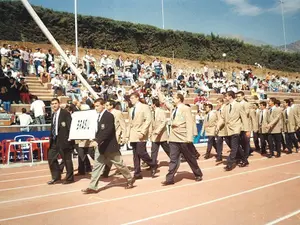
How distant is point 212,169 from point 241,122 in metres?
1.56

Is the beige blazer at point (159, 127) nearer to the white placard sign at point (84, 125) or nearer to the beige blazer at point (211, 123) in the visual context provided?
the white placard sign at point (84, 125)

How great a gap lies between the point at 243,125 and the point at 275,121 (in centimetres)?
270

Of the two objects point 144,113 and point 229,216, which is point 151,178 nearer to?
point 144,113

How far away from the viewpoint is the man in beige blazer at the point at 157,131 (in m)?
9.51

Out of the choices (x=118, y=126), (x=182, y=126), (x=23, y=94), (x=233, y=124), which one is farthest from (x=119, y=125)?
(x=23, y=94)

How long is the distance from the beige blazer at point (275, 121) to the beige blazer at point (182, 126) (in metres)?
5.14

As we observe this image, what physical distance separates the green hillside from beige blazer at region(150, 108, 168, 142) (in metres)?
22.5

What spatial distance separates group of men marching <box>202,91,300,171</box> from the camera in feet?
31.6

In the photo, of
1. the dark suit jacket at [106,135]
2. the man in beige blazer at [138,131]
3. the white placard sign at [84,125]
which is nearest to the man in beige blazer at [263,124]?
the man in beige blazer at [138,131]

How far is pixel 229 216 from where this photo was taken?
5.25 metres

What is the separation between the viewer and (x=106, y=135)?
283 inches

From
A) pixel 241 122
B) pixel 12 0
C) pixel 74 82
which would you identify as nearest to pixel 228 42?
pixel 12 0

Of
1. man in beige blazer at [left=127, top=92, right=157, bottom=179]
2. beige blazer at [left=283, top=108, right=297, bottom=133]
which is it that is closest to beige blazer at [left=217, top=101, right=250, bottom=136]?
man in beige blazer at [left=127, top=92, right=157, bottom=179]

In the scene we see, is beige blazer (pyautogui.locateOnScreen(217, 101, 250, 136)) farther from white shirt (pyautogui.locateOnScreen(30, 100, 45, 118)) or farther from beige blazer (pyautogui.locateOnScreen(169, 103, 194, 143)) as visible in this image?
white shirt (pyautogui.locateOnScreen(30, 100, 45, 118))
